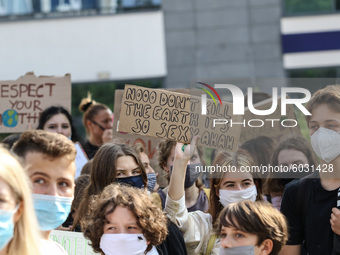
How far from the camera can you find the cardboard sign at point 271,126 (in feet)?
17.5

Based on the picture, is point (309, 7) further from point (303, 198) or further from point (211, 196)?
point (303, 198)

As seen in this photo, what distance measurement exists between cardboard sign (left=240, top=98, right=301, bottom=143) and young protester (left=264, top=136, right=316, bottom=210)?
0.21 metres

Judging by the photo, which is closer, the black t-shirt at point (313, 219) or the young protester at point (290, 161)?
the black t-shirt at point (313, 219)

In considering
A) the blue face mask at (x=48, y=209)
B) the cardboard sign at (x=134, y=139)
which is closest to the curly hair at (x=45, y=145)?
the blue face mask at (x=48, y=209)

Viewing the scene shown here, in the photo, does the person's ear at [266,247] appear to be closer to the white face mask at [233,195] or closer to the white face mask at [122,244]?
the white face mask at [122,244]

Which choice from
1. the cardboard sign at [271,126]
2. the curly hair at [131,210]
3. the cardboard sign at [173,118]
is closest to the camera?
→ the curly hair at [131,210]

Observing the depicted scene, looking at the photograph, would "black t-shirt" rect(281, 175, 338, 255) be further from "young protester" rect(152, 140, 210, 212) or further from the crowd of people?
"young protester" rect(152, 140, 210, 212)

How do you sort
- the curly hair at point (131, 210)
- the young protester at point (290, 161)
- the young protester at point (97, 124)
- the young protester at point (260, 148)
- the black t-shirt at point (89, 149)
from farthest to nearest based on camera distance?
the young protester at point (97, 124) < the black t-shirt at point (89, 149) < the young protester at point (260, 148) < the young protester at point (290, 161) < the curly hair at point (131, 210)

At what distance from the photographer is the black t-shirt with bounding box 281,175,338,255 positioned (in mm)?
4246

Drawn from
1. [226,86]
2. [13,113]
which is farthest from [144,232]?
[13,113]

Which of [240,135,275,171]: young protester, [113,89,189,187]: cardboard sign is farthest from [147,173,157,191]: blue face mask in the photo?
[240,135,275,171]: young protester

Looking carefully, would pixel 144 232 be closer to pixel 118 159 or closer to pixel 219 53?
pixel 118 159

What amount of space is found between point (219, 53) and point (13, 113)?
37.6 feet

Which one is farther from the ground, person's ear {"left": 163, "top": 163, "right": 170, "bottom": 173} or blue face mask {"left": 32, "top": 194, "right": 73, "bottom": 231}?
blue face mask {"left": 32, "top": 194, "right": 73, "bottom": 231}
